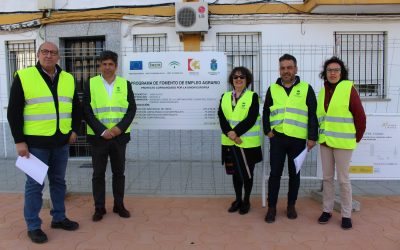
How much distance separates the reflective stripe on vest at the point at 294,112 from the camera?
4.20 metres

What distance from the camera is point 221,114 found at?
15.1 feet

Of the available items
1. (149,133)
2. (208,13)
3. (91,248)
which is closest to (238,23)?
(208,13)

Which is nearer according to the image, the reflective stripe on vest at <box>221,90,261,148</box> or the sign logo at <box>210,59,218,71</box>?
the reflective stripe on vest at <box>221,90,261,148</box>

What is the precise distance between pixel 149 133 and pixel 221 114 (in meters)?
3.70

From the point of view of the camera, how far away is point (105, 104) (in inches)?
169

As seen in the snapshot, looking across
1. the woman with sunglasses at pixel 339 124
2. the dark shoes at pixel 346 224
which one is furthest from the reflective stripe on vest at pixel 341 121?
the dark shoes at pixel 346 224

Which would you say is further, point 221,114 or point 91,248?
point 221,114

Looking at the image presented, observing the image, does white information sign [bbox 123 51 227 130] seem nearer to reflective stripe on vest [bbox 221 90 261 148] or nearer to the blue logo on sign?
the blue logo on sign

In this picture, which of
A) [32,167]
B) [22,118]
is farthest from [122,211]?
[22,118]

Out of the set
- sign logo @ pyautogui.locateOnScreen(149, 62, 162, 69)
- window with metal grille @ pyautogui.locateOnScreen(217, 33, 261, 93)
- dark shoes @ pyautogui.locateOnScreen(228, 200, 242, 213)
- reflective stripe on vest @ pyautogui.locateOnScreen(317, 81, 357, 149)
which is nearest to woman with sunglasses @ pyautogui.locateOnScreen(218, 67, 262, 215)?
dark shoes @ pyautogui.locateOnScreen(228, 200, 242, 213)

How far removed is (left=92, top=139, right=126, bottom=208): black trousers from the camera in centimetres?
438

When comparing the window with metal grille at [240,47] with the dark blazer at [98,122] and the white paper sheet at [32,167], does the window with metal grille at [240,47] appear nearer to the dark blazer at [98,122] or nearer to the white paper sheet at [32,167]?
the dark blazer at [98,122]

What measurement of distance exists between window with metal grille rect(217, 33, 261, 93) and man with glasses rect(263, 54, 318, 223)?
145 inches

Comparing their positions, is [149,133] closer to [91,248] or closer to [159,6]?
[159,6]
